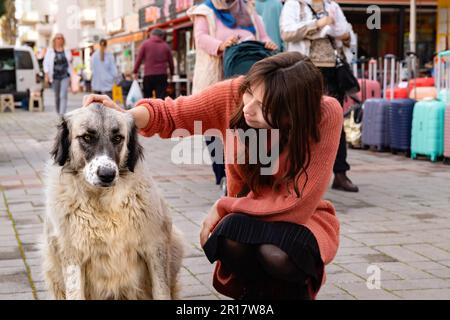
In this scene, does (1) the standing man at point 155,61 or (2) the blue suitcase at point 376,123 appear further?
(1) the standing man at point 155,61

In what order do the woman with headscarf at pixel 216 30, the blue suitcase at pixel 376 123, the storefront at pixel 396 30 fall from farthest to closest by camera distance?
the storefront at pixel 396 30, the blue suitcase at pixel 376 123, the woman with headscarf at pixel 216 30

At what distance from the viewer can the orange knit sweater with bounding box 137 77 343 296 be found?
326 cm

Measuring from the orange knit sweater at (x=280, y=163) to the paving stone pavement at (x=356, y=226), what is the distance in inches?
23.0

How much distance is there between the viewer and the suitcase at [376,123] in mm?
11148

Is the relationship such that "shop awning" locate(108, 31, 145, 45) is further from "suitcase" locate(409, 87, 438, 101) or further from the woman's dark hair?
the woman's dark hair

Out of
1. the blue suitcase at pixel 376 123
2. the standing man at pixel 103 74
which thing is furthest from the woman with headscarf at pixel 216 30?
the standing man at pixel 103 74

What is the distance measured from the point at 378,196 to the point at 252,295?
13.4 feet

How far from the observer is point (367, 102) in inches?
456

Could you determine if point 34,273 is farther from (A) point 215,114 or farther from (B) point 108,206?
(A) point 215,114

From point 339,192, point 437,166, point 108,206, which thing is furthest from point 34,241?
point 437,166

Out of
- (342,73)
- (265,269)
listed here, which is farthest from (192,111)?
(342,73)

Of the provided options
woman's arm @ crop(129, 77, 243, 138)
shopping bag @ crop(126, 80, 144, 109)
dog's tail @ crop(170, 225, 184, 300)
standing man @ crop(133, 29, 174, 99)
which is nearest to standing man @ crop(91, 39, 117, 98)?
shopping bag @ crop(126, 80, 144, 109)

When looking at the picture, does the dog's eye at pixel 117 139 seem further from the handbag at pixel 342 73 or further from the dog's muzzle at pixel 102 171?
the handbag at pixel 342 73

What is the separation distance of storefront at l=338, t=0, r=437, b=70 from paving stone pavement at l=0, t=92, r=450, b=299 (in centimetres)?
1249
